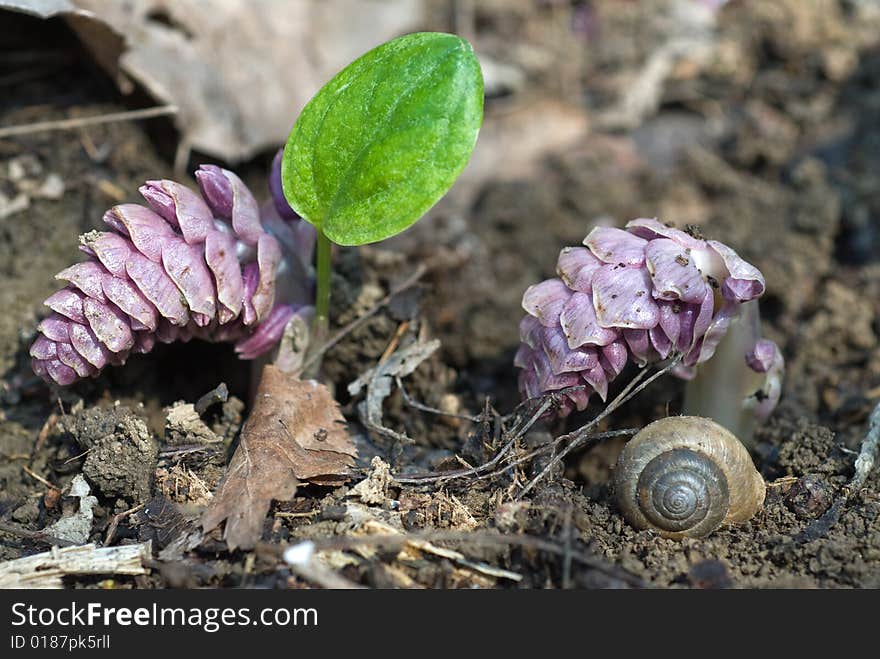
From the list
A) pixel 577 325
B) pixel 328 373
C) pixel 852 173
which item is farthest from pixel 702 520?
Result: pixel 852 173

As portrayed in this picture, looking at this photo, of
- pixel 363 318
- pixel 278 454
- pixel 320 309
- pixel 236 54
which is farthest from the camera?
pixel 236 54

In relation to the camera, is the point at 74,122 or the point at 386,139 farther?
the point at 74,122

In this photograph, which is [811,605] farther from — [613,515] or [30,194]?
[30,194]

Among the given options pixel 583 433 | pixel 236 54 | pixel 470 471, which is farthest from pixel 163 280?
pixel 236 54

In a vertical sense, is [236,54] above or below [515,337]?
above

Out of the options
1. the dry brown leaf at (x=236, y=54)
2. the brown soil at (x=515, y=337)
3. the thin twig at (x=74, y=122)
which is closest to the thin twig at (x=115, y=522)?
the brown soil at (x=515, y=337)

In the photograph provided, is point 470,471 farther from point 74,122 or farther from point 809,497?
point 74,122

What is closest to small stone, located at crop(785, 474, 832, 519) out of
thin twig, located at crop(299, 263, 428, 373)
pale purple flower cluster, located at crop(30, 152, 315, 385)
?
thin twig, located at crop(299, 263, 428, 373)
